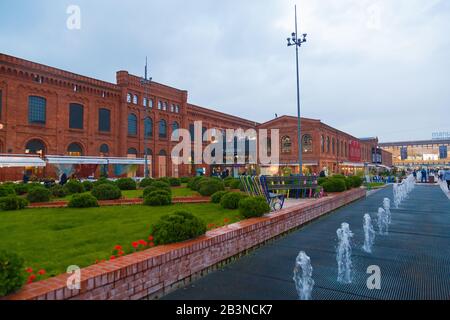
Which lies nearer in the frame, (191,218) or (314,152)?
(191,218)

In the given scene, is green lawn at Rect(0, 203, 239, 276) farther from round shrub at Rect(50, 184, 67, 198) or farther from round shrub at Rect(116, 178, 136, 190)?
round shrub at Rect(116, 178, 136, 190)

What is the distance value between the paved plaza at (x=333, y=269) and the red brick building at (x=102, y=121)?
30.2 m

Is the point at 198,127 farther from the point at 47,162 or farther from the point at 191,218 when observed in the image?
the point at 191,218

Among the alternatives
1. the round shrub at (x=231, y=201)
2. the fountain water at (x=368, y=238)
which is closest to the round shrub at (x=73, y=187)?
the round shrub at (x=231, y=201)

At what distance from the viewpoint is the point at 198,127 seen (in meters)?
52.6

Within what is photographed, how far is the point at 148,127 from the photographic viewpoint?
44.3 m

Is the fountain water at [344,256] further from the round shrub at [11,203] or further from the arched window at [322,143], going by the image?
the arched window at [322,143]

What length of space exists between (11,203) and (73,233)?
5.59 metres

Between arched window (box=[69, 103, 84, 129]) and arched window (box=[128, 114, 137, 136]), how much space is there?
706cm

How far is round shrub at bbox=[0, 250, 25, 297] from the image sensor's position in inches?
112

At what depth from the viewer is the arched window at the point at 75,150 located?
33844 mm

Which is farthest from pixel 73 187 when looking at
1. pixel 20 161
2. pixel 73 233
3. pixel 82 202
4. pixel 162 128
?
pixel 162 128
